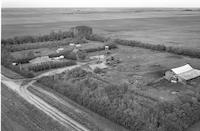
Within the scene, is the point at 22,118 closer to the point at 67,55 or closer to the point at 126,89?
the point at 126,89

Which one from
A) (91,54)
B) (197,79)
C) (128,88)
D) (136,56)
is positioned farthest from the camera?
(91,54)

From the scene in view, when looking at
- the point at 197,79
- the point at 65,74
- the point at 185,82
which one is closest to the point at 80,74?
the point at 65,74

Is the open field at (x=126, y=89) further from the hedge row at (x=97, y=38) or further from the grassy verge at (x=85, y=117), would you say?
the hedge row at (x=97, y=38)

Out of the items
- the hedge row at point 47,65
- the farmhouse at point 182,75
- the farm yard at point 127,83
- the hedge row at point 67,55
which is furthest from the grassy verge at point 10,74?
the farmhouse at point 182,75

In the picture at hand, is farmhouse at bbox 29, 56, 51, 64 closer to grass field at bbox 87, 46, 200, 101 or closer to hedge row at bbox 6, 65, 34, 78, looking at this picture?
hedge row at bbox 6, 65, 34, 78

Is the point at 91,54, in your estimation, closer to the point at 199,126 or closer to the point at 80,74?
the point at 80,74

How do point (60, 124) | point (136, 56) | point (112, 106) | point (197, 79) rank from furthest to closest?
point (136, 56), point (197, 79), point (112, 106), point (60, 124)
